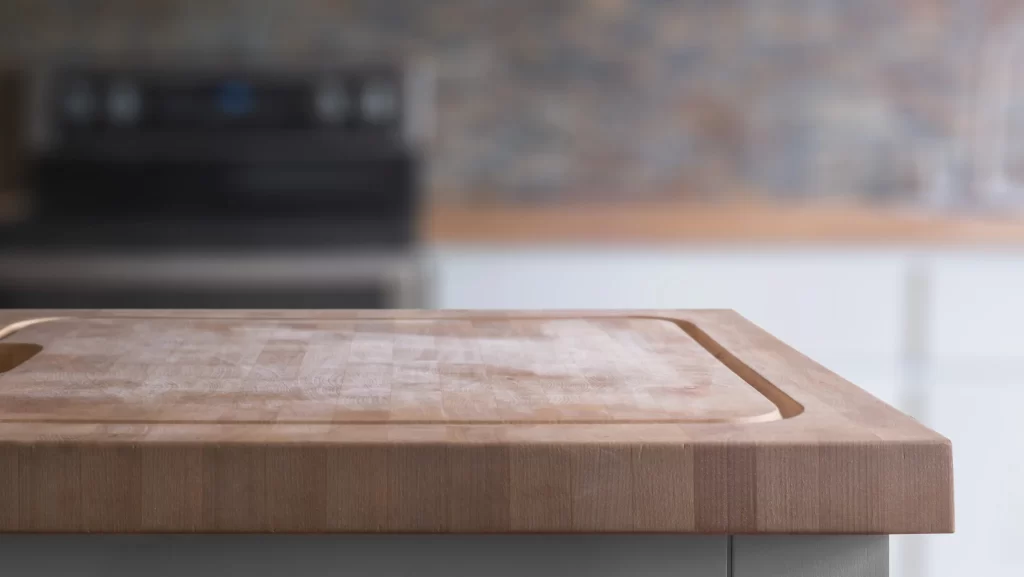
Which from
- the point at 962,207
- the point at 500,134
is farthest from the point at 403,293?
the point at 962,207

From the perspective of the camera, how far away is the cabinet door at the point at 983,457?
2139mm

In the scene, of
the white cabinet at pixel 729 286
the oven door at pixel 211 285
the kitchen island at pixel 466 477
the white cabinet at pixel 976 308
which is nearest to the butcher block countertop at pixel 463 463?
the kitchen island at pixel 466 477

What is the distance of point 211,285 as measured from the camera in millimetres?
2045

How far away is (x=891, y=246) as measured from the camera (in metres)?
2.20

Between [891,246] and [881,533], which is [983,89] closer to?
[891,246]

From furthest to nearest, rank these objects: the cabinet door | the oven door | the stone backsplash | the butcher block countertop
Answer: the stone backsplash
the cabinet door
the oven door
the butcher block countertop

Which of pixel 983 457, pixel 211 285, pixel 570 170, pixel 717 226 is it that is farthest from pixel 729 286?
pixel 211 285

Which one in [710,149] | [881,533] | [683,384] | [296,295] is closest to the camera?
[881,533]

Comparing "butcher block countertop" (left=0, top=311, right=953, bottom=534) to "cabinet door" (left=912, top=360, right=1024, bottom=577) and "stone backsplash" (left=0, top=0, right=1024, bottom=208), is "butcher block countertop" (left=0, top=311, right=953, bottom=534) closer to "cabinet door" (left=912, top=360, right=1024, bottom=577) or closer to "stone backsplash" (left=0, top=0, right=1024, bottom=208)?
"cabinet door" (left=912, top=360, right=1024, bottom=577)

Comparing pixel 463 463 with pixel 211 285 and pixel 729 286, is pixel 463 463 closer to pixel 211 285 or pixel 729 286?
pixel 211 285

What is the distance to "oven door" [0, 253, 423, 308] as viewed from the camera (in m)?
2.03

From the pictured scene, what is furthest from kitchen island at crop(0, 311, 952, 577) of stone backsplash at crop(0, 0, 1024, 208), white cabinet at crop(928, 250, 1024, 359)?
stone backsplash at crop(0, 0, 1024, 208)

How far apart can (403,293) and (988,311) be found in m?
1.11

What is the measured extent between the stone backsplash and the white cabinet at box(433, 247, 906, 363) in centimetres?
61
